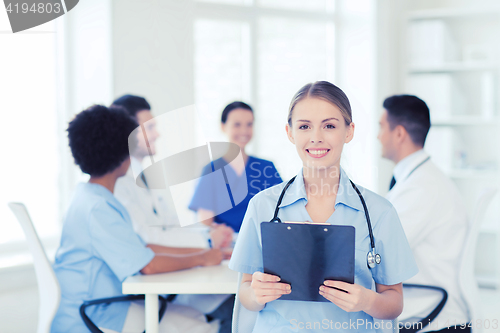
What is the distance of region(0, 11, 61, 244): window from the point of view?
2.61 metres

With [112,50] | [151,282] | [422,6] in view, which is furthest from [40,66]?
[422,6]

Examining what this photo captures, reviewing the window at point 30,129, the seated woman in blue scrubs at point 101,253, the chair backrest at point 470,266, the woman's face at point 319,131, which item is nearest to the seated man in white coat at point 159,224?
the seated woman in blue scrubs at point 101,253

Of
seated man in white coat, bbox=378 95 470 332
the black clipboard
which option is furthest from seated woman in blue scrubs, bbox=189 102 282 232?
the black clipboard

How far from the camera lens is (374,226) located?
1.19 m

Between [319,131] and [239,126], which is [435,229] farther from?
[239,126]

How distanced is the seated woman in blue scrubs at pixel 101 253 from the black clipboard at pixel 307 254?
718 mm

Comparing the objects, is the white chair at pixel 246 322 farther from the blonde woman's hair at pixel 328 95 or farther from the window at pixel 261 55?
the window at pixel 261 55

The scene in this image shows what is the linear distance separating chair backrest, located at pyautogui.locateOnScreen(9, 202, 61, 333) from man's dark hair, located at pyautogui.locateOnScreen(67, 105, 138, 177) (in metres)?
0.32

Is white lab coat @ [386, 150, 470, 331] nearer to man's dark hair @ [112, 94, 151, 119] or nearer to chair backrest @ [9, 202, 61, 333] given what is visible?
chair backrest @ [9, 202, 61, 333]

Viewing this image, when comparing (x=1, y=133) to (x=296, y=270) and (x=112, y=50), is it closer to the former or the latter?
(x=112, y=50)

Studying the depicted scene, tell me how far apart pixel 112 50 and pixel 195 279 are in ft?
6.14

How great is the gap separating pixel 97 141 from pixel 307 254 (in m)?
1.06

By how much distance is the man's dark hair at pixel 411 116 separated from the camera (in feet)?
6.71

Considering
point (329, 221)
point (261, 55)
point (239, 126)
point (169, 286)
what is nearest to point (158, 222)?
point (169, 286)
